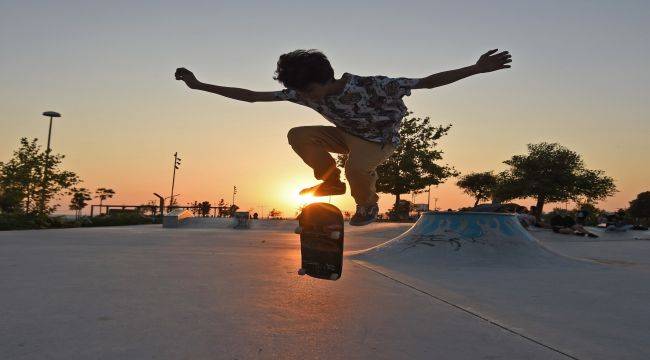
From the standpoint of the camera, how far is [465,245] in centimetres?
983

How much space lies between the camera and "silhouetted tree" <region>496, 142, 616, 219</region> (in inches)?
1977

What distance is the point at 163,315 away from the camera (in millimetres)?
3887

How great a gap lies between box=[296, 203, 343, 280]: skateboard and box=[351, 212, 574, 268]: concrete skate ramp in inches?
180

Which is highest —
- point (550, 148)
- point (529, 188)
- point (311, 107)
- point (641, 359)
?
point (550, 148)

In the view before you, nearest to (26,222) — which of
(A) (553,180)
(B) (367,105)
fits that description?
(B) (367,105)

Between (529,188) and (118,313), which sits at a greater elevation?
(529,188)

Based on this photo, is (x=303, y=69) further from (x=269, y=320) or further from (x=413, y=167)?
(x=413, y=167)

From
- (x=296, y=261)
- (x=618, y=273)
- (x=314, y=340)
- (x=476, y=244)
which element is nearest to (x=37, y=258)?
(x=296, y=261)

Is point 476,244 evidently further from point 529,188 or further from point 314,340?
point 529,188

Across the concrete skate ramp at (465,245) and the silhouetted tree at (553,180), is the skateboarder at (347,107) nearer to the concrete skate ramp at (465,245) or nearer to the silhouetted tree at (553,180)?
the concrete skate ramp at (465,245)

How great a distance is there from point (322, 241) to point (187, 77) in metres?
2.01

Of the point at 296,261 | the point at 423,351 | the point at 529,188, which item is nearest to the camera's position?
the point at 423,351

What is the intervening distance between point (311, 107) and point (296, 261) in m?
4.29

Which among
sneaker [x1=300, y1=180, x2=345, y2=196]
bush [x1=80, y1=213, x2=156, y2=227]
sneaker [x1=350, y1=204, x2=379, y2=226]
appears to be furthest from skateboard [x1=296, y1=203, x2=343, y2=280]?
Answer: bush [x1=80, y1=213, x2=156, y2=227]
